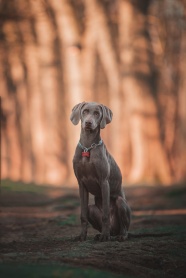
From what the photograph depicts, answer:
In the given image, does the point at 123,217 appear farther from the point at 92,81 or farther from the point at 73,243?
the point at 92,81

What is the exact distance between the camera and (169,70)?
34.7 meters

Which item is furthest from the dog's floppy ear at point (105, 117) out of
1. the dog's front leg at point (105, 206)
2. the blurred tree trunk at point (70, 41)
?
the blurred tree trunk at point (70, 41)

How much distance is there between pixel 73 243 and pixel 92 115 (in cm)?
181

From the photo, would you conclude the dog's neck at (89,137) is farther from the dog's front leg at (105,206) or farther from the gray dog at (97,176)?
the dog's front leg at (105,206)

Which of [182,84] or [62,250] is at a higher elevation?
[182,84]

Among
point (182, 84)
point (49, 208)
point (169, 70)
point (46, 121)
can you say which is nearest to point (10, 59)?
point (46, 121)

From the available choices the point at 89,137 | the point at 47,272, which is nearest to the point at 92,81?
the point at 89,137

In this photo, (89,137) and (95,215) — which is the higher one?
(89,137)

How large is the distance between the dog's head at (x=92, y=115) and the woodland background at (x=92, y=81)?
564 inches

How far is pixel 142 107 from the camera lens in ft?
81.5

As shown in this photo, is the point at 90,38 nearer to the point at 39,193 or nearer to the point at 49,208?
the point at 39,193

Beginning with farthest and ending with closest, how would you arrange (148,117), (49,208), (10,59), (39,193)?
(10,59) → (148,117) → (39,193) → (49,208)

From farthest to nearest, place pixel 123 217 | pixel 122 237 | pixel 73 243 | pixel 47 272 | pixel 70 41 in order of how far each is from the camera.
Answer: pixel 70 41
pixel 123 217
pixel 122 237
pixel 73 243
pixel 47 272

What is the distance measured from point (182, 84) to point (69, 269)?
2101 cm
